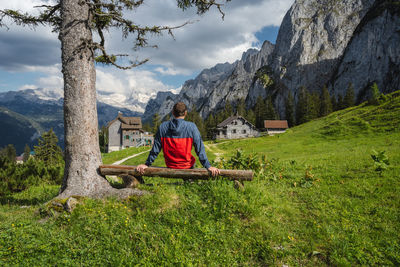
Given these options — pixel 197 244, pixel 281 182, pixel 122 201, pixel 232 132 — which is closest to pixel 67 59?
pixel 122 201

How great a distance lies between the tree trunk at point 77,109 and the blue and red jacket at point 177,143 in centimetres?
175

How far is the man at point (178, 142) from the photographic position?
5.51 m

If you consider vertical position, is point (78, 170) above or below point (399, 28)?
below

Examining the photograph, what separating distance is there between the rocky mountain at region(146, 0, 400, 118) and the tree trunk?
120m

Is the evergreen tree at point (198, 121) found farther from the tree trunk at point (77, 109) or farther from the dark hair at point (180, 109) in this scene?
the dark hair at point (180, 109)

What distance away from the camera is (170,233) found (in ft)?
13.5

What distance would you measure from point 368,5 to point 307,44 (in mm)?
43251

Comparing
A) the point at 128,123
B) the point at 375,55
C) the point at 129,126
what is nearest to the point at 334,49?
the point at 375,55

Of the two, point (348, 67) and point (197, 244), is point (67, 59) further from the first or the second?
point (348, 67)

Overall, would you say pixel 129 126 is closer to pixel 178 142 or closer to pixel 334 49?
pixel 178 142

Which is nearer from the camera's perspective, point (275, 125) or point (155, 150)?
point (155, 150)

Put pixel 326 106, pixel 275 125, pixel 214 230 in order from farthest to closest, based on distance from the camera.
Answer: pixel 326 106 → pixel 275 125 → pixel 214 230

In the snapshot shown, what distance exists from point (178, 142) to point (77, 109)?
10.1 ft

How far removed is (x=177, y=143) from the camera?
18.2ft
